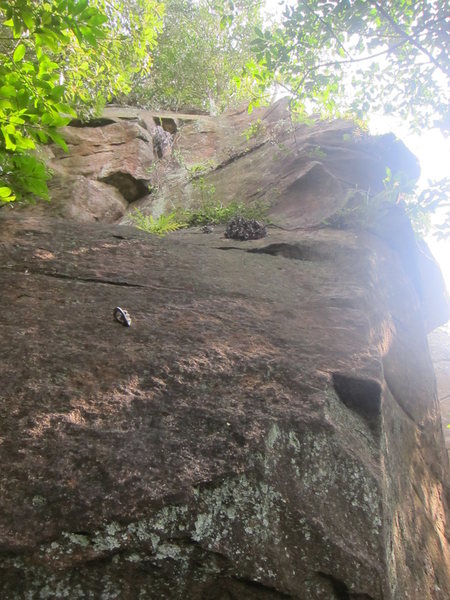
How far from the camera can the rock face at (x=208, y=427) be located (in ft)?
6.85

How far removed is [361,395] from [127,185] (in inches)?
326

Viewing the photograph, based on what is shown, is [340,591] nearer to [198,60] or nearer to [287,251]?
[287,251]

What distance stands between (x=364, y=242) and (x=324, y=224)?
0.82 meters

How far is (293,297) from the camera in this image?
4.54 meters

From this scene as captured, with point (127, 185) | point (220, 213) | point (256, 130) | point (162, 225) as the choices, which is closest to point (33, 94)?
point (162, 225)

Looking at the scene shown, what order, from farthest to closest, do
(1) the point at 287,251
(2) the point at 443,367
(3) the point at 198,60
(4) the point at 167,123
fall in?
(3) the point at 198,60 < (2) the point at 443,367 < (4) the point at 167,123 < (1) the point at 287,251

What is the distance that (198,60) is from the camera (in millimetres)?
17172

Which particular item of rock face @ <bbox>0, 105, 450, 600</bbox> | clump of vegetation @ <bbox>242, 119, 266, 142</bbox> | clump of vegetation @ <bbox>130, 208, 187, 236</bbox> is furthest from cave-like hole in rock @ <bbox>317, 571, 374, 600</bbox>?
clump of vegetation @ <bbox>242, 119, 266, 142</bbox>

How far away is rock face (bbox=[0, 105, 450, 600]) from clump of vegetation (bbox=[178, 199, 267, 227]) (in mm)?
1890

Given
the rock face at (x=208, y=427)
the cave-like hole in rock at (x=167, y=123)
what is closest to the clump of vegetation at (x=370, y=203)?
the rock face at (x=208, y=427)

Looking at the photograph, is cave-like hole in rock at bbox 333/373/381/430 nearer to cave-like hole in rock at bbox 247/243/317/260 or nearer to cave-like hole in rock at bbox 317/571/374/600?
cave-like hole in rock at bbox 317/571/374/600

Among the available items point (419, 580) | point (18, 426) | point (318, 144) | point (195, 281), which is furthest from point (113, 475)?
point (318, 144)

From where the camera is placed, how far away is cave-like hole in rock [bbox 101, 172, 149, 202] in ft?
32.9

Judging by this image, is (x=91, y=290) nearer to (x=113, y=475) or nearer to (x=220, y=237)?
(x=113, y=475)
